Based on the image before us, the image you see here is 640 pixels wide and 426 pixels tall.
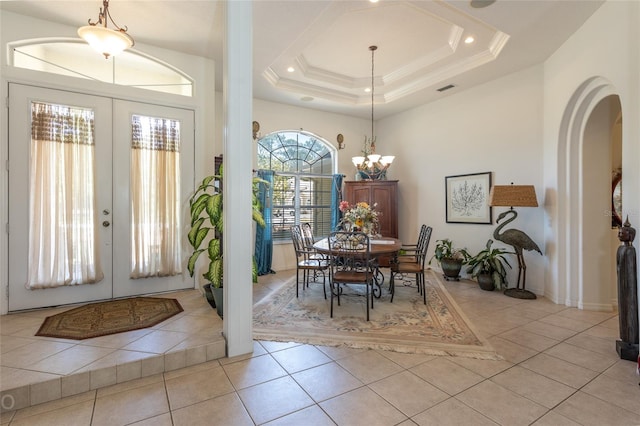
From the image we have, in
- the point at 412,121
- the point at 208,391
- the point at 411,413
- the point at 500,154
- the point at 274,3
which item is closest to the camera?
the point at 411,413

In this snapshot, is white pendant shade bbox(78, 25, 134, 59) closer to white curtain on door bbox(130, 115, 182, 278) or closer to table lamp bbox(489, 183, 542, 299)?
→ white curtain on door bbox(130, 115, 182, 278)

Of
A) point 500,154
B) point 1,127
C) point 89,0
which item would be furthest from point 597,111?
point 1,127

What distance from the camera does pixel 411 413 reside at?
Answer: 1.78 m

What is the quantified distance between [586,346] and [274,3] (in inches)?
170

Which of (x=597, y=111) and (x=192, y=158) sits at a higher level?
(x=597, y=111)

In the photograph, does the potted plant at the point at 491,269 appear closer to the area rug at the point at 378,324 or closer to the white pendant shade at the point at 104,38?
the area rug at the point at 378,324

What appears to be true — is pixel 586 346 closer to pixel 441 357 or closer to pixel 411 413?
pixel 441 357

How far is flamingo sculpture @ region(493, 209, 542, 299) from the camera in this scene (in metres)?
3.88

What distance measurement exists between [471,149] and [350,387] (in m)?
4.39

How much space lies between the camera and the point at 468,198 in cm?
498

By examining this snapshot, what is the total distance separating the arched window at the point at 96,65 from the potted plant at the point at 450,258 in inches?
184

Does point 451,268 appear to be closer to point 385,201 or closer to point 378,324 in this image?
point 385,201

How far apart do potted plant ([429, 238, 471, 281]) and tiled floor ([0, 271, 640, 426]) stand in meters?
2.08

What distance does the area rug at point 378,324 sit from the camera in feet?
8.66
